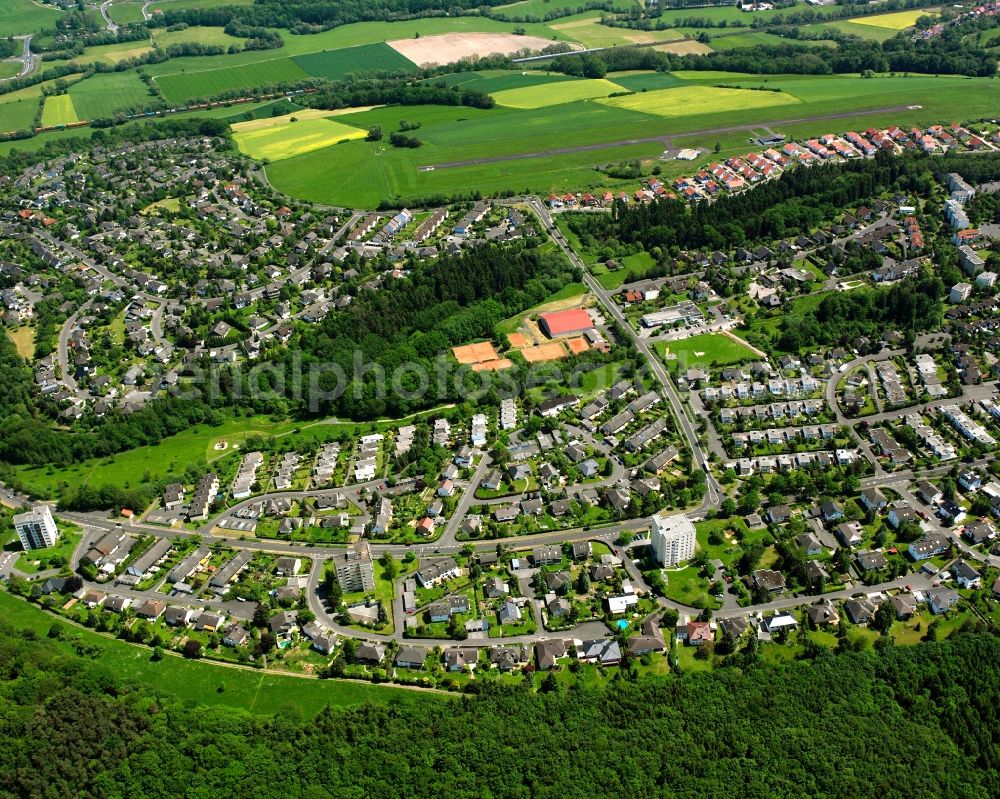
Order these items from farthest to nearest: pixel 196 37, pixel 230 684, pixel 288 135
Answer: pixel 196 37 → pixel 288 135 → pixel 230 684

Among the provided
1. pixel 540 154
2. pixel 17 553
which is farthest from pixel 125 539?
pixel 540 154

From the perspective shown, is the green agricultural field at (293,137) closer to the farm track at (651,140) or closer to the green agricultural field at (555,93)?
the farm track at (651,140)

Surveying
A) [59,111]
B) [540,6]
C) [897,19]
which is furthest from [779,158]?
[59,111]

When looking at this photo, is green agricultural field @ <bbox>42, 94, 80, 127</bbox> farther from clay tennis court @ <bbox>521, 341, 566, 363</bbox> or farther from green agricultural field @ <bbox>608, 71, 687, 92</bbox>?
clay tennis court @ <bbox>521, 341, 566, 363</bbox>

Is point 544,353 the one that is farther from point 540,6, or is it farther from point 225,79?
point 540,6

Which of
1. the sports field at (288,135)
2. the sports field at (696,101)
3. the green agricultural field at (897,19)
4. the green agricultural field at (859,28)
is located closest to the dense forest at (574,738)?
the sports field at (288,135)

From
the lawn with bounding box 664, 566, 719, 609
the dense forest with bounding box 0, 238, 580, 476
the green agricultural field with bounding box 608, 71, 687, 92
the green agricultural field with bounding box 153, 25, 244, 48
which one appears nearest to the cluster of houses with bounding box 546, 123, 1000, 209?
the dense forest with bounding box 0, 238, 580, 476
